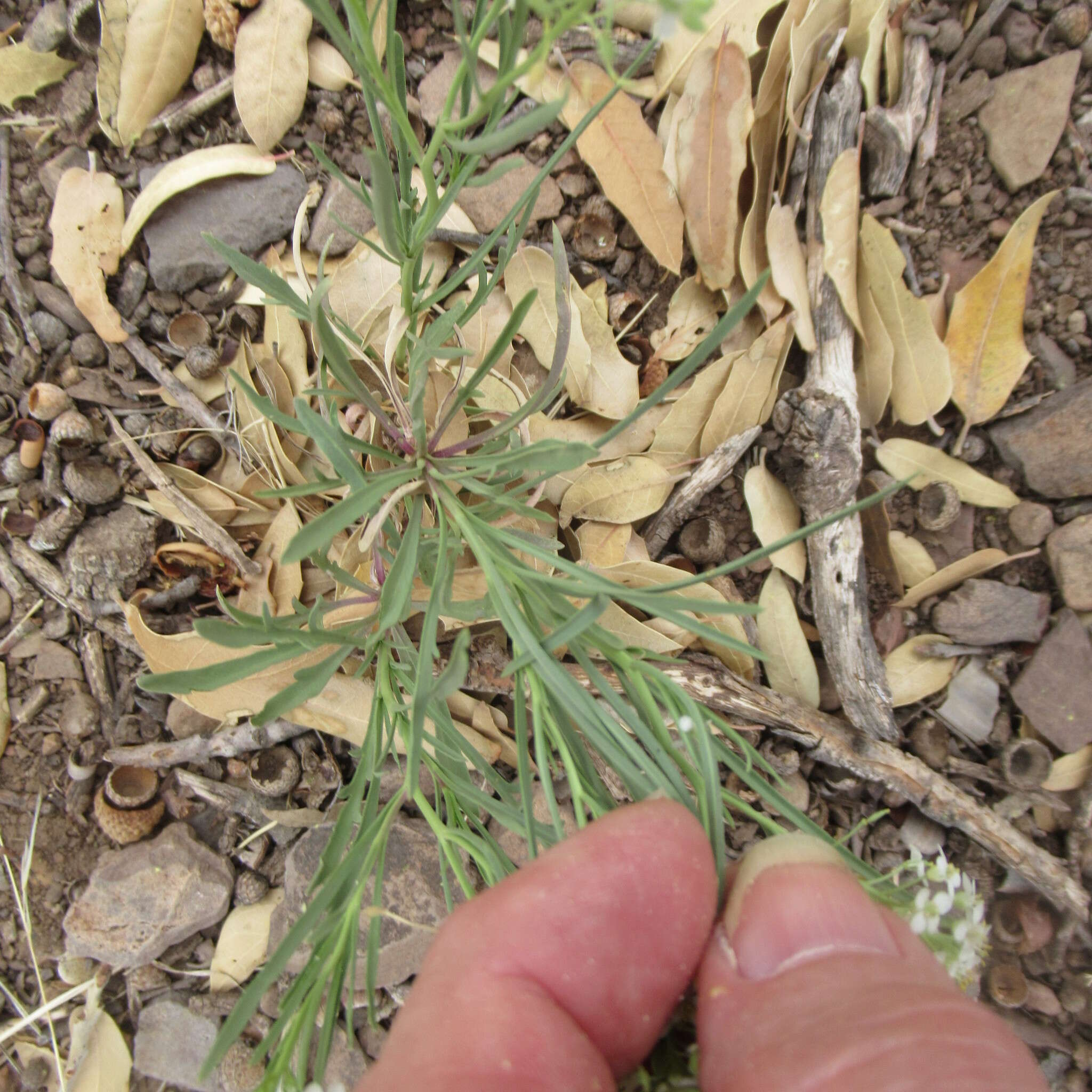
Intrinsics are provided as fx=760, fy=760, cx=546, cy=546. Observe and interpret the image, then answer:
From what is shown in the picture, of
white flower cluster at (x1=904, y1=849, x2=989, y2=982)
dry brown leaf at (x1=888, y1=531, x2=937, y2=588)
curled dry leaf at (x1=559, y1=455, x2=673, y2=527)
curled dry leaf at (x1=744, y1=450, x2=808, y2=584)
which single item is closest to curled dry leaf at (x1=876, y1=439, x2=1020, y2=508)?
dry brown leaf at (x1=888, y1=531, x2=937, y2=588)

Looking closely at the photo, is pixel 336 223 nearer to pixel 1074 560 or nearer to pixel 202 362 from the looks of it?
pixel 202 362

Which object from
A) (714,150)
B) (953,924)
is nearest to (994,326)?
(714,150)

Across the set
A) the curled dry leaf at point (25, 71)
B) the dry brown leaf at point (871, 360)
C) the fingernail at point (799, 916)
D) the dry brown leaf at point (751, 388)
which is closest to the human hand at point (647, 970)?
the fingernail at point (799, 916)

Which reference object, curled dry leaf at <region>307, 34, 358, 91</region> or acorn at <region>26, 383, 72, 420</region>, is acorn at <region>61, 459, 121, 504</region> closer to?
acorn at <region>26, 383, 72, 420</region>

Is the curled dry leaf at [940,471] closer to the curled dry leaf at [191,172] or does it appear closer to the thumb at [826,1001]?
the thumb at [826,1001]

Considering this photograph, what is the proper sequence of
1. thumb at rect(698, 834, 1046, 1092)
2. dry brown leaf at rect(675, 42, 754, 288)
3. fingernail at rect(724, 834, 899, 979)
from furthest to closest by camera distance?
dry brown leaf at rect(675, 42, 754, 288) < fingernail at rect(724, 834, 899, 979) < thumb at rect(698, 834, 1046, 1092)

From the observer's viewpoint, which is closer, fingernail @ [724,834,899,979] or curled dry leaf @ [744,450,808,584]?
fingernail @ [724,834,899,979]

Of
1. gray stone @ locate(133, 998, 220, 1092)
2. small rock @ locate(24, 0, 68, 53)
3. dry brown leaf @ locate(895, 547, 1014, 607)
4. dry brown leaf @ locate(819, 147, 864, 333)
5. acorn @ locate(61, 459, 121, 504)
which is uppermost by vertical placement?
small rock @ locate(24, 0, 68, 53)

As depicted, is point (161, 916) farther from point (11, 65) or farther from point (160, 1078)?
point (11, 65)
